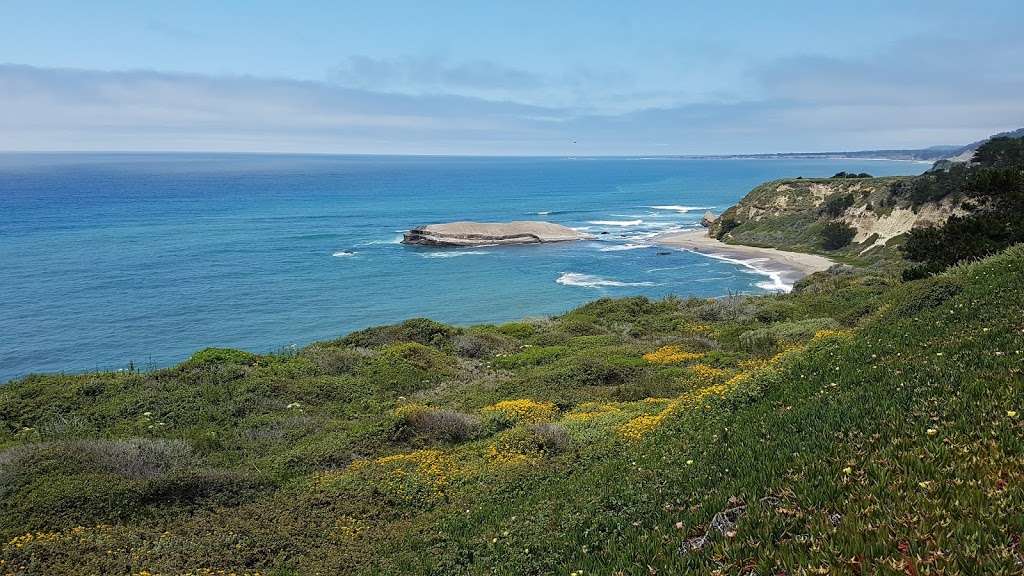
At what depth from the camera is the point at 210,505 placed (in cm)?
1199

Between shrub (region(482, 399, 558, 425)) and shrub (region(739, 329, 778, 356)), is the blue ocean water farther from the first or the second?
shrub (region(739, 329, 778, 356))

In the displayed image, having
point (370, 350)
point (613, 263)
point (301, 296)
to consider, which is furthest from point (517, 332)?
point (613, 263)

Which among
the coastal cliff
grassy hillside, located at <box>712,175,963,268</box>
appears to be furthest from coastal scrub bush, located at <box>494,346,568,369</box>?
the coastal cliff

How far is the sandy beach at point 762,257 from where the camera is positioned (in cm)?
6538

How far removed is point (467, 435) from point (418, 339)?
49.2 ft

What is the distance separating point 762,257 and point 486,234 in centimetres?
3985

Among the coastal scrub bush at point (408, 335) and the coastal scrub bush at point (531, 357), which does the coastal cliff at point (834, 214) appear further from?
the coastal scrub bush at point (408, 335)

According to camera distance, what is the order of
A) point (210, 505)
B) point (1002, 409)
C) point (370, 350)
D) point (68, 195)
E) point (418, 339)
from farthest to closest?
point (68, 195) → point (418, 339) → point (370, 350) → point (210, 505) → point (1002, 409)

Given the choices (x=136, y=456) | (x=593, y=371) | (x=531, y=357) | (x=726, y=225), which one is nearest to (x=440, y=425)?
(x=136, y=456)

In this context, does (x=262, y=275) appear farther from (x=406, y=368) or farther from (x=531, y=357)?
(x=531, y=357)

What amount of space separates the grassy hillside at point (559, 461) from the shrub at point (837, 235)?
60721 mm

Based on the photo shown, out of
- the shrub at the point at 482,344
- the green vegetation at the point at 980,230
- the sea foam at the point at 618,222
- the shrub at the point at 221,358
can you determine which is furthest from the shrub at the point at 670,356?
the sea foam at the point at 618,222

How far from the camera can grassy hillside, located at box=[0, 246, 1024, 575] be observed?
228 inches

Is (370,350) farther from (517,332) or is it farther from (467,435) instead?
(467,435)
